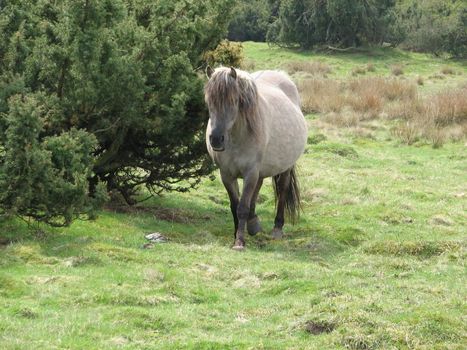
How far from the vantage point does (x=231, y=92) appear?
1020cm

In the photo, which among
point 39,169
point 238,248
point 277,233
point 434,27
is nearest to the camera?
point 39,169

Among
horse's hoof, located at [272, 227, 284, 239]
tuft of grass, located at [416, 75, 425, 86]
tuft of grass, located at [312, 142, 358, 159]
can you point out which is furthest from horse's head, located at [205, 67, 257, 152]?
tuft of grass, located at [416, 75, 425, 86]

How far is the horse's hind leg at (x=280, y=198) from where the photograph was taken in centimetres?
1211

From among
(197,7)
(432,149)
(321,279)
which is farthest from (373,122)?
(321,279)

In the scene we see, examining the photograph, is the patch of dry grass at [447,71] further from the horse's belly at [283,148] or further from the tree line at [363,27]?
the horse's belly at [283,148]

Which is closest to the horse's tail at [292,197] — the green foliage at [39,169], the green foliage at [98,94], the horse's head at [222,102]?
the green foliage at [98,94]

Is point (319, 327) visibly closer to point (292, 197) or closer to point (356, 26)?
point (292, 197)

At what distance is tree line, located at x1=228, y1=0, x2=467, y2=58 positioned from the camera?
48969 millimetres

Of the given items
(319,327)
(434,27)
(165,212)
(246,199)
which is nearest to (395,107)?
(165,212)

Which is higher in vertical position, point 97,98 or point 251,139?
point 97,98

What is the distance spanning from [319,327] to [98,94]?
5.44 meters

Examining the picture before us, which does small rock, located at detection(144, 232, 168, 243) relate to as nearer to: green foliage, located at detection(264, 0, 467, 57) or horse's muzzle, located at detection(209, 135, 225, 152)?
horse's muzzle, located at detection(209, 135, 225, 152)

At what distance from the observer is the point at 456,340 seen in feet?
22.6

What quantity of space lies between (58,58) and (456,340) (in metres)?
6.70
